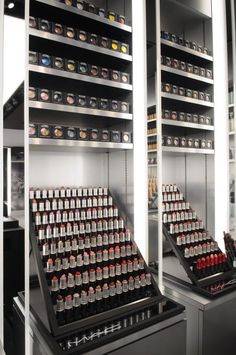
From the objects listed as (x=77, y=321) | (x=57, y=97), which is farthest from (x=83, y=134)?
(x=77, y=321)

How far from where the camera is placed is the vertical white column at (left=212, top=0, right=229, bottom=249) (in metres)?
2.65

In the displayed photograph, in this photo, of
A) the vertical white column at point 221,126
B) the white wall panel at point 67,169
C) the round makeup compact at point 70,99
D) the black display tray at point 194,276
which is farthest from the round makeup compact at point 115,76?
the black display tray at point 194,276

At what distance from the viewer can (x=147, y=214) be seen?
2.10 meters

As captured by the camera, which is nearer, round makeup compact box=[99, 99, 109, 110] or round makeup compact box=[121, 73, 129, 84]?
round makeup compact box=[99, 99, 109, 110]

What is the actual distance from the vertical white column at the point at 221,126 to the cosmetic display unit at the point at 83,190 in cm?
103

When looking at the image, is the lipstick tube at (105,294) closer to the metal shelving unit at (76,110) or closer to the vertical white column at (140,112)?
the vertical white column at (140,112)

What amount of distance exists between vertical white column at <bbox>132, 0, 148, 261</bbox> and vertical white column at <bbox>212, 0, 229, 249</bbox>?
956 millimetres

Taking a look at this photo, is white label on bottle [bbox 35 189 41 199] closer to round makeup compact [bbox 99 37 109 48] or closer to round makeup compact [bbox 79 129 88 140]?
round makeup compact [bbox 79 129 88 140]

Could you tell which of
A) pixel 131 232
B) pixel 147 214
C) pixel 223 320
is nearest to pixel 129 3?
pixel 147 214

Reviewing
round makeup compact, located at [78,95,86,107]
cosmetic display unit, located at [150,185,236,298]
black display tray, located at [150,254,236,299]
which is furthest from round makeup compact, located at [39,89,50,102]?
black display tray, located at [150,254,236,299]

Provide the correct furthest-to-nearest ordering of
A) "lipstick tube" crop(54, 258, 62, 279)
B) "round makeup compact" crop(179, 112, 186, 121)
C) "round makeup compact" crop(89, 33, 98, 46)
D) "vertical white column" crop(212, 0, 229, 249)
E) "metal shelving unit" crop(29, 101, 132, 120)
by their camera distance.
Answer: "vertical white column" crop(212, 0, 229, 249) → "round makeup compact" crop(179, 112, 186, 121) → "round makeup compact" crop(89, 33, 98, 46) → "metal shelving unit" crop(29, 101, 132, 120) → "lipstick tube" crop(54, 258, 62, 279)

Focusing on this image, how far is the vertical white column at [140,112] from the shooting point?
207cm

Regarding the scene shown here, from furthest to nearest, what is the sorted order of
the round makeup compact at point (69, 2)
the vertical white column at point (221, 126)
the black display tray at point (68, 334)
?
the vertical white column at point (221, 126) → the round makeup compact at point (69, 2) → the black display tray at point (68, 334)

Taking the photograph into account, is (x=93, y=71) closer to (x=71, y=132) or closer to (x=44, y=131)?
(x=71, y=132)
